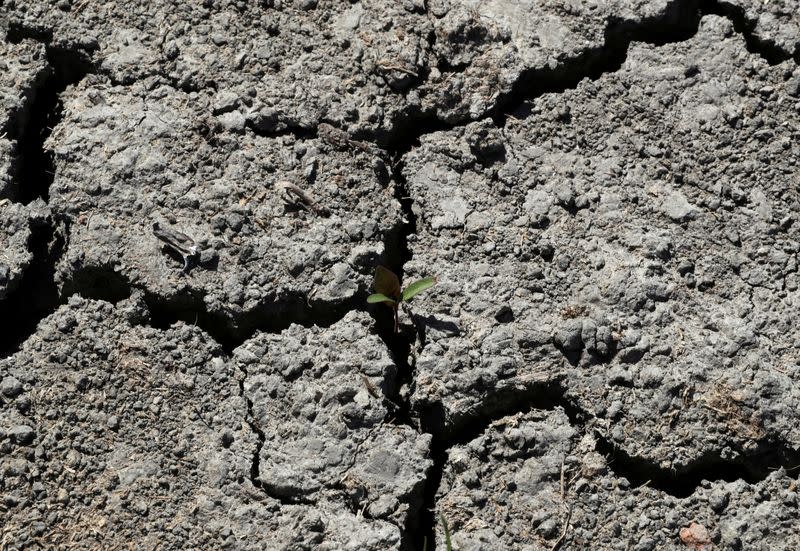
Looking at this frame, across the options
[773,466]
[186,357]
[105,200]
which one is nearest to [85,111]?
[105,200]

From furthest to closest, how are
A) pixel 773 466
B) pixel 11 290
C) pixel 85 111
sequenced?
pixel 85 111 → pixel 11 290 → pixel 773 466

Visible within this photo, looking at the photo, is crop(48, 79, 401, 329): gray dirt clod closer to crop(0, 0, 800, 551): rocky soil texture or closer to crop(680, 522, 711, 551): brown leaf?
crop(0, 0, 800, 551): rocky soil texture

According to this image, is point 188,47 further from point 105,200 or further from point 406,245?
point 406,245

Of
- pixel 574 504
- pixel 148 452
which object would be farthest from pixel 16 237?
pixel 574 504

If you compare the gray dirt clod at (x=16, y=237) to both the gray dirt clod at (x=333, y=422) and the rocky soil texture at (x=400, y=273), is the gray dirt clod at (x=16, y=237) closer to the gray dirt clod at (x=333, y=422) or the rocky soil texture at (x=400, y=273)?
the rocky soil texture at (x=400, y=273)

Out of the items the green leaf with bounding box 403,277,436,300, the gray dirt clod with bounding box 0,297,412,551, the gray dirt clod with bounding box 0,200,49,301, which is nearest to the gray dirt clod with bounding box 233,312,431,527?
the gray dirt clod with bounding box 0,297,412,551

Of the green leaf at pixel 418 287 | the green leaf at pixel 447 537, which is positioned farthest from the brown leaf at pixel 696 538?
the green leaf at pixel 418 287

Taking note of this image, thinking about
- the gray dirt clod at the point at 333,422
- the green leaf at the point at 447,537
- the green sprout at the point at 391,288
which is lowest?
the green leaf at the point at 447,537
